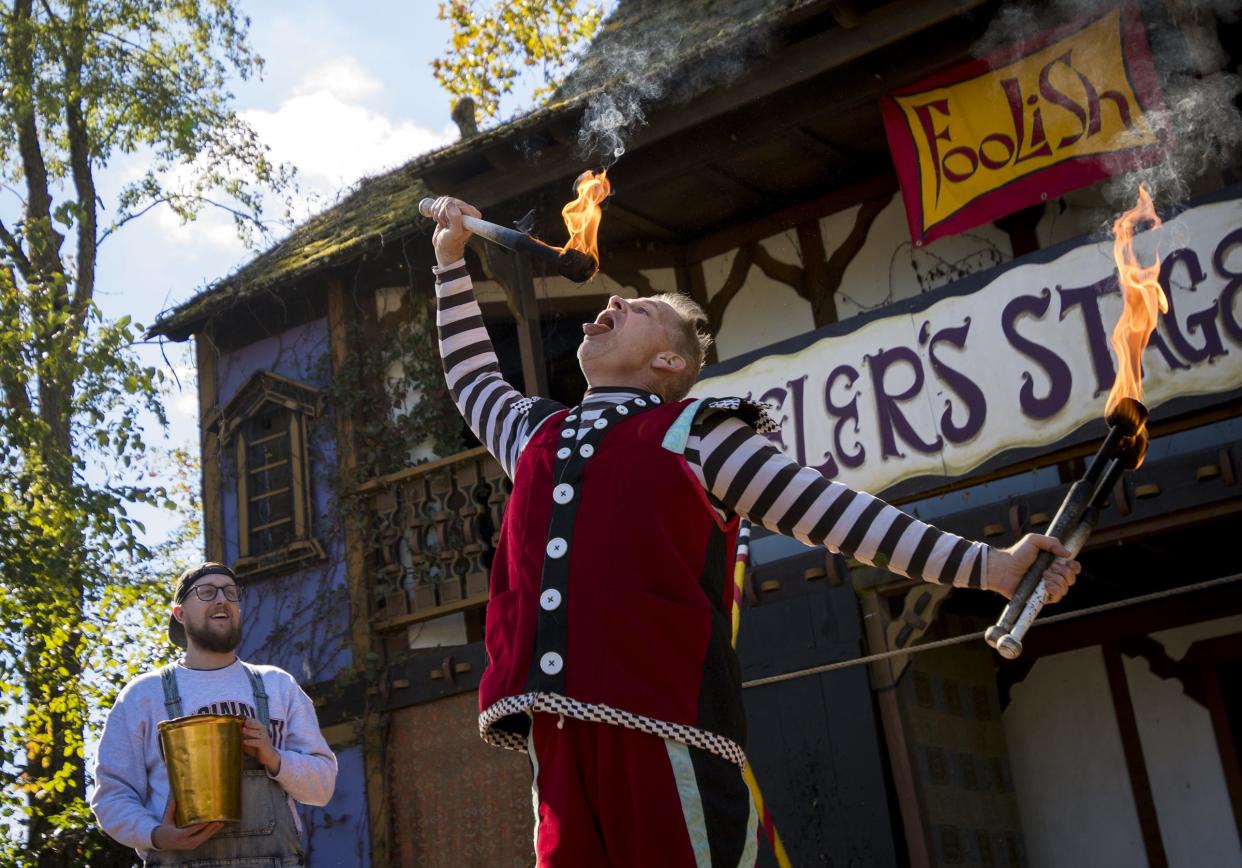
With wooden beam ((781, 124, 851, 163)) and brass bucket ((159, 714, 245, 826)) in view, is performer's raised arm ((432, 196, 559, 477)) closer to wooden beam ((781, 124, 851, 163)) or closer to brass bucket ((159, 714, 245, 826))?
brass bucket ((159, 714, 245, 826))

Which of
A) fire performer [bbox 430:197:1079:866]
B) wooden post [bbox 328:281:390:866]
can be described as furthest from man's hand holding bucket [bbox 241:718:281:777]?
wooden post [bbox 328:281:390:866]

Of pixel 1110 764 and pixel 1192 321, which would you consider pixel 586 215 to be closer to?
pixel 1192 321

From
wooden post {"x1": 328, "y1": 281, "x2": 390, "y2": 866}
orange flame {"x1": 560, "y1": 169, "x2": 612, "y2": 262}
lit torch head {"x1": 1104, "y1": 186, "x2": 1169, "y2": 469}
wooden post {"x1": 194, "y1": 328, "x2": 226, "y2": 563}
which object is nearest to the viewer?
lit torch head {"x1": 1104, "y1": 186, "x2": 1169, "y2": 469}

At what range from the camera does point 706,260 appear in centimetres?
1077

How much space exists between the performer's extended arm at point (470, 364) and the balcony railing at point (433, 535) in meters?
5.86

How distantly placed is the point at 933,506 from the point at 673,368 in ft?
19.5

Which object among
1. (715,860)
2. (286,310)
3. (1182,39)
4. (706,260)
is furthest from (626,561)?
(286,310)

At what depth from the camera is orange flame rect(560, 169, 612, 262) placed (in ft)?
12.9

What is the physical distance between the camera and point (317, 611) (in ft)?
35.4

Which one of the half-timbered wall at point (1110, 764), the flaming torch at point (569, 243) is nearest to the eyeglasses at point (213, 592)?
the flaming torch at point (569, 243)

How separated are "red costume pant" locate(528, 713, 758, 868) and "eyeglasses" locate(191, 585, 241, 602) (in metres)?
2.02

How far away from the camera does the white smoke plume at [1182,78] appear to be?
25.6 ft

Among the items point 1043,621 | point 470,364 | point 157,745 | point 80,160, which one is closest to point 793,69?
point 1043,621

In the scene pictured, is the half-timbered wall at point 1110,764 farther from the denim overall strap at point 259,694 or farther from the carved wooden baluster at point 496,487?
the denim overall strap at point 259,694
